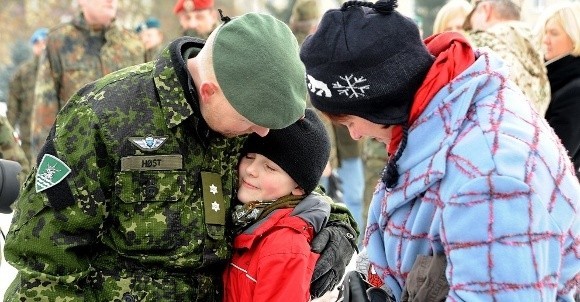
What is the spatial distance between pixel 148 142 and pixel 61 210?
0.95 ft

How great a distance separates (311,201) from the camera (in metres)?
2.50

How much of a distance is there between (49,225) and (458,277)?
1069mm

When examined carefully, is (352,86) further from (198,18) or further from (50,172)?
(198,18)

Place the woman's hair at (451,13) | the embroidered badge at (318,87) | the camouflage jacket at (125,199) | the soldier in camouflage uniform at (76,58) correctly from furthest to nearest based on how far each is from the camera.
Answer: the woman's hair at (451,13), the soldier in camouflage uniform at (76,58), the camouflage jacket at (125,199), the embroidered badge at (318,87)

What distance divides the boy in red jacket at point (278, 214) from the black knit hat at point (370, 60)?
1.94ft

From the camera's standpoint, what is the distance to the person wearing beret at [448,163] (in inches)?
62.1

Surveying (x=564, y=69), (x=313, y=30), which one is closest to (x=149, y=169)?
(x=313, y=30)

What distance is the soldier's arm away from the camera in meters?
1.95

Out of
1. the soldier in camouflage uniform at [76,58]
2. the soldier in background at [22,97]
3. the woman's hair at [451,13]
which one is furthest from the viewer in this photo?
the soldier in background at [22,97]

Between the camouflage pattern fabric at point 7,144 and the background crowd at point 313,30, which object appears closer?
the camouflage pattern fabric at point 7,144

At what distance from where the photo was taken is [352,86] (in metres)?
1.80

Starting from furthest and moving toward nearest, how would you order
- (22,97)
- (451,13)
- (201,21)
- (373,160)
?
(22,97) < (201,21) < (373,160) < (451,13)

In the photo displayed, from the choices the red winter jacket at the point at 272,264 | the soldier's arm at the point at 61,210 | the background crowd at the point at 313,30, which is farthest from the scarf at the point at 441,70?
the background crowd at the point at 313,30

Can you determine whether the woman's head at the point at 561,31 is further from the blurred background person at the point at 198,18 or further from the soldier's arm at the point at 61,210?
the soldier's arm at the point at 61,210
